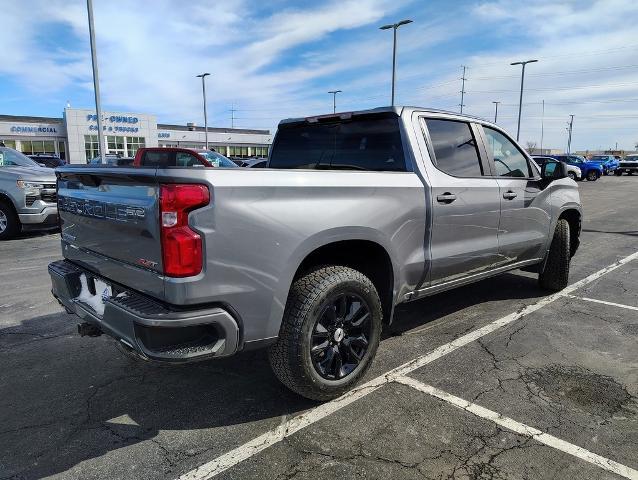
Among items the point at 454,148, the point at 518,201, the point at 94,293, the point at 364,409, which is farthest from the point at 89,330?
the point at 518,201

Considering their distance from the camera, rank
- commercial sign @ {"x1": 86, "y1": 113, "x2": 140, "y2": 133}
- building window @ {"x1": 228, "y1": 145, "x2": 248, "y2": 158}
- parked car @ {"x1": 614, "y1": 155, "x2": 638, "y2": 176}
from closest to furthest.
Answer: parked car @ {"x1": 614, "y1": 155, "x2": 638, "y2": 176} < commercial sign @ {"x1": 86, "y1": 113, "x2": 140, "y2": 133} < building window @ {"x1": 228, "y1": 145, "x2": 248, "y2": 158}

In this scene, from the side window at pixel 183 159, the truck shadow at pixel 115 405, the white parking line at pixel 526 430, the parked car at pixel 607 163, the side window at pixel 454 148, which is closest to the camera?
the white parking line at pixel 526 430

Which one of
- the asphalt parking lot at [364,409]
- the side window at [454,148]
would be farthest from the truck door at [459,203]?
the asphalt parking lot at [364,409]

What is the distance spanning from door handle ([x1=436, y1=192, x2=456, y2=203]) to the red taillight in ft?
6.35

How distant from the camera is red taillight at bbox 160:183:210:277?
7.74ft

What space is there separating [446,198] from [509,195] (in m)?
1.06

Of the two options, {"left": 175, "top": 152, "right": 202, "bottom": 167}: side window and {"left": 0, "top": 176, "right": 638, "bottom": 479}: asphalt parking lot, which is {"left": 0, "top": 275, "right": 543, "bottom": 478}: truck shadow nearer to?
{"left": 0, "top": 176, "right": 638, "bottom": 479}: asphalt parking lot

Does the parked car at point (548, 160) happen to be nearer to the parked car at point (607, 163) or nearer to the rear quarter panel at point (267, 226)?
the rear quarter panel at point (267, 226)

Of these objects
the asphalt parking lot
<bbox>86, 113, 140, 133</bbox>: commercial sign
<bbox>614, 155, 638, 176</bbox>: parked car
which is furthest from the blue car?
<bbox>86, 113, 140, 133</bbox>: commercial sign

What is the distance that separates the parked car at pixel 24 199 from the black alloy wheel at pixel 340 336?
792cm

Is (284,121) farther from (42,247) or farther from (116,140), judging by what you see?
(116,140)

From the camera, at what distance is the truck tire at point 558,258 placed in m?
5.35

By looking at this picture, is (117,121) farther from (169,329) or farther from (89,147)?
(169,329)

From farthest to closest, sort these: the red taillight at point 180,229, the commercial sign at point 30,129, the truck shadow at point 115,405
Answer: the commercial sign at point 30,129
the truck shadow at point 115,405
the red taillight at point 180,229
